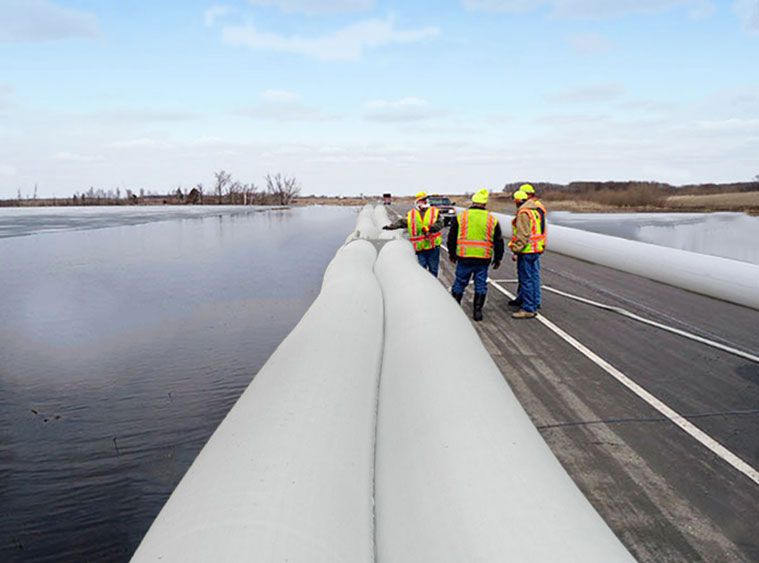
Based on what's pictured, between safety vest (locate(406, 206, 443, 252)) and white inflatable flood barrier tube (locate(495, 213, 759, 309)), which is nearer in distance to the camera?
white inflatable flood barrier tube (locate(495, 213, 759, 309))

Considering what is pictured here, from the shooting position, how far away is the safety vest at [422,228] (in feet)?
25.9

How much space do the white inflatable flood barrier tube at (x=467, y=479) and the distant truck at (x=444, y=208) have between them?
60.1 feet

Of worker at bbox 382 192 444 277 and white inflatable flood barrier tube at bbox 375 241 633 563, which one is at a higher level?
worker at bbox 382 192 444 277

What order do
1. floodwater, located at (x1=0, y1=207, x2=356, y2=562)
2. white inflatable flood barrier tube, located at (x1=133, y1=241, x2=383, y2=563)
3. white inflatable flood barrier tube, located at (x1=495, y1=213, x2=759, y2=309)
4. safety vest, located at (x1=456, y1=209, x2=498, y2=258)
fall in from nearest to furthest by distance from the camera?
white inflatable flood barrier tube, located at (x1=133, y1=241, x2=383, y2=563)
floodwater, located at (x1=0, y1=207, x2=356, y2=562)
white inflatable flood barrier tube, located at (x1=495, y1=213, x2=759, y2=309)
safety vest, located at (x1=456, y1=209, x2=498, y2=258)

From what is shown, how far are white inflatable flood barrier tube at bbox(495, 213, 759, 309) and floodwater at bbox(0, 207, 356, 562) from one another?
14.5 feet

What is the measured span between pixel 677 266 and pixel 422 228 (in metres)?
3.68

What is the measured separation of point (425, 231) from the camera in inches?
316

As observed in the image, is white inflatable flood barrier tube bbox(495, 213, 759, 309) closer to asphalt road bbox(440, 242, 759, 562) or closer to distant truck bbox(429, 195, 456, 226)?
asphalt road bbox(440, 242, 759, 562)

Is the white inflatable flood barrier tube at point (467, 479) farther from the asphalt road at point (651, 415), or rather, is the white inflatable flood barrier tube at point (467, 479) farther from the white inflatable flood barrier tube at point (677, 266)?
the white inflatable flood barrier tube at point (677, 266)

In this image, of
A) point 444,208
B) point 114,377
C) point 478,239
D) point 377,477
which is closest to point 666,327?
point 478,239

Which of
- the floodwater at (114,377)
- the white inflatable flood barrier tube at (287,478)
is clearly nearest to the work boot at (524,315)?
the floodwater at (114,377)

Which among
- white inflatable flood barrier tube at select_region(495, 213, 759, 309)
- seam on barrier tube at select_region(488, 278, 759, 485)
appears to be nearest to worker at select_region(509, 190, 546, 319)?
white inflatable flood barrier tube at select_region(495, 213, 759, 309)

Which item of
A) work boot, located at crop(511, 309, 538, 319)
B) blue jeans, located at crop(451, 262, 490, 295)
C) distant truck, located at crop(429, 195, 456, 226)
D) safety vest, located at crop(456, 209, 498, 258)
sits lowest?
work boot, located at crop(511, 309, 538, 319)

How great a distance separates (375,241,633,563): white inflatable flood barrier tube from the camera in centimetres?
174
